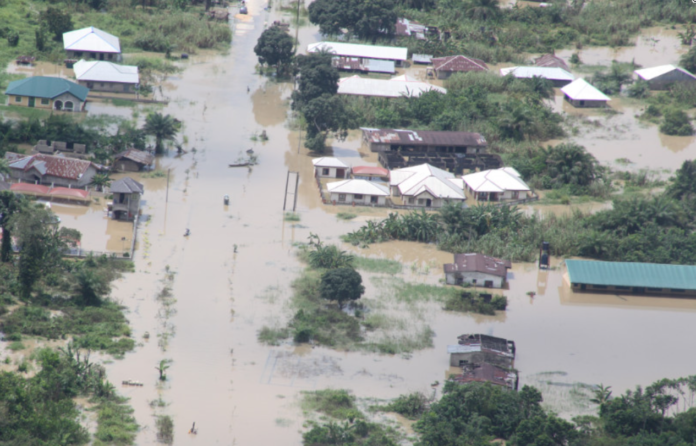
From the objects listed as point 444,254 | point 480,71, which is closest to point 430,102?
point 480,71

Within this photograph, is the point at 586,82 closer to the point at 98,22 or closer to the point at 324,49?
the point at 324,49

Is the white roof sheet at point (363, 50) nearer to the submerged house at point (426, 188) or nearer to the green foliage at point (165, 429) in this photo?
the submerged house at point (426, 188)

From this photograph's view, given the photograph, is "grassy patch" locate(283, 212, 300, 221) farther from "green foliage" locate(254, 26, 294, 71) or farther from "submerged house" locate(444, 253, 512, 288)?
"green foliage" locate(254, 26, 294, 71)

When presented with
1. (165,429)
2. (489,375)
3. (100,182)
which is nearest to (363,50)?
(100,182)

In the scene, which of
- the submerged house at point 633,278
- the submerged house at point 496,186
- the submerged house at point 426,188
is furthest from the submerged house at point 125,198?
the submerged house at point 633,278

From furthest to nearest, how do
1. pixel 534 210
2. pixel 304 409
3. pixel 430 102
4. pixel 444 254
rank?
1. pixel 430 102
2. pixel 534 210
3. pixel 444 254
4. pixel 304 409

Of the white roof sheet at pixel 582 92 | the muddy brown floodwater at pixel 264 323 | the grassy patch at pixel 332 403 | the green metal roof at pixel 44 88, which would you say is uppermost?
the white roof sheet at pixel 582 92
